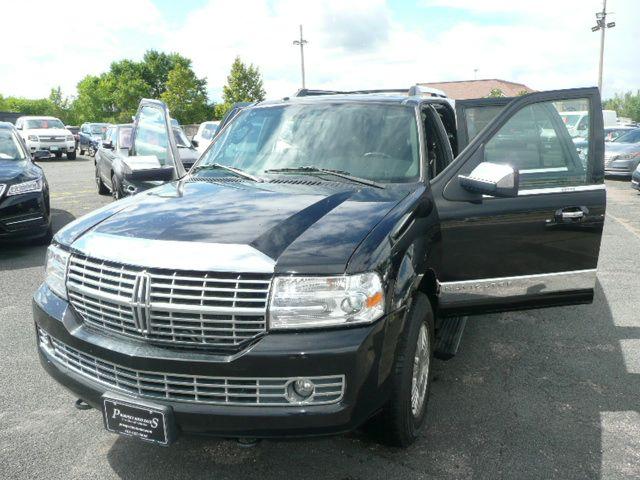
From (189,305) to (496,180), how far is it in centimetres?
202

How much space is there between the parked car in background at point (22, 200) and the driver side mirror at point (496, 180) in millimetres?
6285

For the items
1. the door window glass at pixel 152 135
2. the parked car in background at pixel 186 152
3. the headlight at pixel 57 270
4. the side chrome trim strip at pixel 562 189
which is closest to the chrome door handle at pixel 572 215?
the side chrome trim strip at pixel 562 189

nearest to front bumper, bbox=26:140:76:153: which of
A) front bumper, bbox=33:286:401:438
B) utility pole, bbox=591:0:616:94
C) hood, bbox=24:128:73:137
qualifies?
hood, bbox=24:128:73:137

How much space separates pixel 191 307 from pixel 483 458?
176 cm

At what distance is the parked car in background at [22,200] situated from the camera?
764cm

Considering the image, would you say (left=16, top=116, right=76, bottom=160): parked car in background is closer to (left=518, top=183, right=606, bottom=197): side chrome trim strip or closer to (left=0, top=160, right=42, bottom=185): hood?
(left=0, top=160, right=42, bottom=185): hood

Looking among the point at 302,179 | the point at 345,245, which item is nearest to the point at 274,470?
the point at 345,245

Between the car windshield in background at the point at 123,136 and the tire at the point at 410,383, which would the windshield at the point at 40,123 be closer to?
the car windshield in background at the point at 123,136

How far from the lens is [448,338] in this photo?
430cm

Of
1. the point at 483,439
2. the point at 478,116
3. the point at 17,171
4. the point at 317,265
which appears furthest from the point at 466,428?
the point at 17,171

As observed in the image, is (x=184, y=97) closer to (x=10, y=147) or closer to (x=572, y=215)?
(x=10, y=147)

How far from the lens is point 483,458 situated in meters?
3.15

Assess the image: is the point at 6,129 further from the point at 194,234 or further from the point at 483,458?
the point at 483,458

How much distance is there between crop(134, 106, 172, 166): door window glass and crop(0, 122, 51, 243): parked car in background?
4.70 feet
